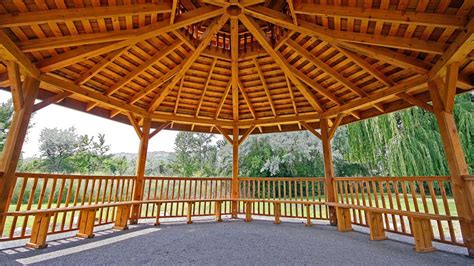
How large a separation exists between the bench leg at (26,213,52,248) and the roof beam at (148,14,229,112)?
332 centimetres

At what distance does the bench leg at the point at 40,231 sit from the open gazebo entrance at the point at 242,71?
2cm

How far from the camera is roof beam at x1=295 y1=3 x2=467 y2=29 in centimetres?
287

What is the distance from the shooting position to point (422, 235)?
136 inches

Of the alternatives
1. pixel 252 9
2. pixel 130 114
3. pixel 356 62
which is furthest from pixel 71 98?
pixel 356 62

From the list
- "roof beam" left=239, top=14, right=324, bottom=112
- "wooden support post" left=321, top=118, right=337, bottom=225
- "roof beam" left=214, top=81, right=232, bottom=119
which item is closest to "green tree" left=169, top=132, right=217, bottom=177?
"roof beam" left=214, top=81, right=232, bottom=119

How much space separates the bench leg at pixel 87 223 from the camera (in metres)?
4.07

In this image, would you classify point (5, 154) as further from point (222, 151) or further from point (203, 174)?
point (203, 174)

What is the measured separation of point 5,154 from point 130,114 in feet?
8.56

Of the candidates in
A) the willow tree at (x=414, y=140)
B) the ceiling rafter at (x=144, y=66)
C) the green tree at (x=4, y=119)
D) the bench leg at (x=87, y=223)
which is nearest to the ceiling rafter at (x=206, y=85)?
the ceiling rafter at (x=144, y=66)

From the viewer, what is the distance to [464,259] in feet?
10.00

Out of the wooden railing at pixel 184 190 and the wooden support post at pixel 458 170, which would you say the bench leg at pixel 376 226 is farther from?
the wooden railing at pixel 184 190

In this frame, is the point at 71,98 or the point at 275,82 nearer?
the point at 71,98

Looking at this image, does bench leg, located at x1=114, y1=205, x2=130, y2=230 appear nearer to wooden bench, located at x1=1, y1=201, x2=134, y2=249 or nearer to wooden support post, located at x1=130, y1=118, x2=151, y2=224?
wooden bench, located at x1=1, y1=201, x2=134, y2=249

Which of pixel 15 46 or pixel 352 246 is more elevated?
pixel 15 46
